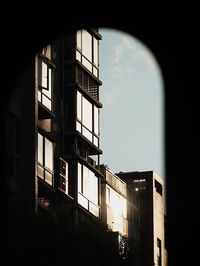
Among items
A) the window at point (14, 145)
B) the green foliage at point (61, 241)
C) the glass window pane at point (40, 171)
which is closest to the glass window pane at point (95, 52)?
the glass window pane at point (40, 171)

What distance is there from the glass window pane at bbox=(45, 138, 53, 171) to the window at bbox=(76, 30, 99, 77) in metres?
7.60

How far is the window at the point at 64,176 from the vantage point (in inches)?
2068

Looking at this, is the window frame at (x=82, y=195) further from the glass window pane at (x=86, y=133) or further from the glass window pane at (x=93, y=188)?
the glass window pane at (x=86, y=133)

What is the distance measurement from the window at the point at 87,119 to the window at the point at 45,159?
5.48 metres

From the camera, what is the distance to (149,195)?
3248 inches

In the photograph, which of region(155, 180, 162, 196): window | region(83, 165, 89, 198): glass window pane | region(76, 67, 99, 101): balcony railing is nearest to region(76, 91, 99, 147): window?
region(76, 67, 99, 101): balcony railing

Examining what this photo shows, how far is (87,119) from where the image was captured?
57.0 meters

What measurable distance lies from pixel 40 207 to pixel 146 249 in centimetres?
3390

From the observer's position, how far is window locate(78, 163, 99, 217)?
55.1 metres

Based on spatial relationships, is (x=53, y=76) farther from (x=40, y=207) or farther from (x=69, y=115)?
(x=40, y=207)

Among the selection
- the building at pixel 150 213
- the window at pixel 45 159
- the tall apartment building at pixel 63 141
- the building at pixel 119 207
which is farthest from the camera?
the building at pixel 150 213

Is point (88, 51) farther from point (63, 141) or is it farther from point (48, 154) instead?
point (48, 154)

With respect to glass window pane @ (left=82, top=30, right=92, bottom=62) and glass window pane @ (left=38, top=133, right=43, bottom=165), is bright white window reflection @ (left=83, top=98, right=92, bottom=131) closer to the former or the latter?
glass window pane @ (left=82, top=30, right=92, bottom=62)

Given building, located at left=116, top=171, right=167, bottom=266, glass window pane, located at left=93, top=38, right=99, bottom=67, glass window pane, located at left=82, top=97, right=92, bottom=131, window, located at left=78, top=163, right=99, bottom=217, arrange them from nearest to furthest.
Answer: window, located at left=78, top=163, right=99, bottom=217 < glass window pane, located at left=82, top=97, right=92, bottom=131 < glass window pane, located at left=93, top=38, right=99, bottom=67 < building, located at left=116, top=171, right=167, bottom=266
